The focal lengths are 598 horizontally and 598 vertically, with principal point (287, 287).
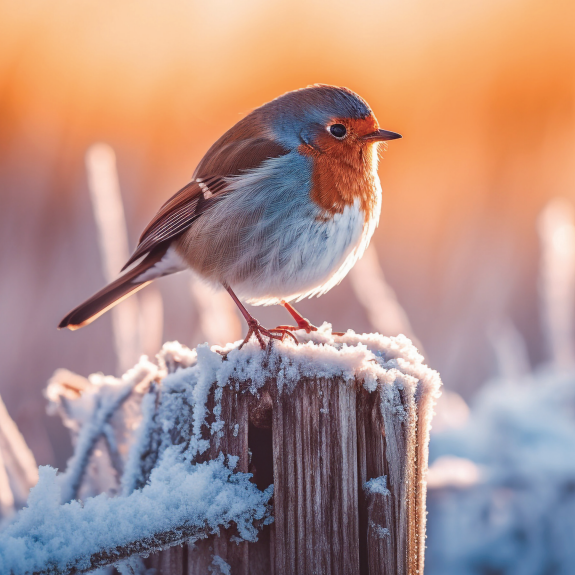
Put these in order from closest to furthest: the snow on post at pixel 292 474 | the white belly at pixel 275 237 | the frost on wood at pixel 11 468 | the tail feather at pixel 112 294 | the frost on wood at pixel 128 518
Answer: the frost on wood at pixel 128 518 < the snow on post at pixel 292 474 < the frost on wood at pixel 11 468 < the white belly at pixel 275 237 < the tail feather at pixel 112 294

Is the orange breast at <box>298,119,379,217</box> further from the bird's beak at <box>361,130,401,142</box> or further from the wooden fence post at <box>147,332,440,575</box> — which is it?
the wooden fence post at <box>147,332,440,575</box>

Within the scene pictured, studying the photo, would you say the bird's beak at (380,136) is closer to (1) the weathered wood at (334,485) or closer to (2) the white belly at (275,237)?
(2) the white belly at (275,237)

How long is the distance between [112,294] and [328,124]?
1.10 meters

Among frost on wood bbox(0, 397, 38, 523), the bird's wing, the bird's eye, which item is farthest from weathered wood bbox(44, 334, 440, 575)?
the bird's eye

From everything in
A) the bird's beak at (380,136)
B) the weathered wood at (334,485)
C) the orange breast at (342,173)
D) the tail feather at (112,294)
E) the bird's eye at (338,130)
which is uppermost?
the bird's eye at (338,130)

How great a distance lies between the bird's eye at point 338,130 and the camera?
222 centimetres

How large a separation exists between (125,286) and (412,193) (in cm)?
371

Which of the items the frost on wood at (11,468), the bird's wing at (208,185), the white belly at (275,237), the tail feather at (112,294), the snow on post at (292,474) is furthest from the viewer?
the tail feather at (112,294)

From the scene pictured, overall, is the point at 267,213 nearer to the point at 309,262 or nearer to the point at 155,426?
the point at 309,262

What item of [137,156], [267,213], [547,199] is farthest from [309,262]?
[547,199]

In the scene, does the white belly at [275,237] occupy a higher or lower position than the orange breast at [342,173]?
lower

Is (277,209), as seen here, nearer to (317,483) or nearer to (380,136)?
(380,136)

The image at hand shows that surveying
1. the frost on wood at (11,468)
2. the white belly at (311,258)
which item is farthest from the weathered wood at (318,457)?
the white belly at (311,258)

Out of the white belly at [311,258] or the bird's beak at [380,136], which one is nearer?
the white belly at [311,258]
